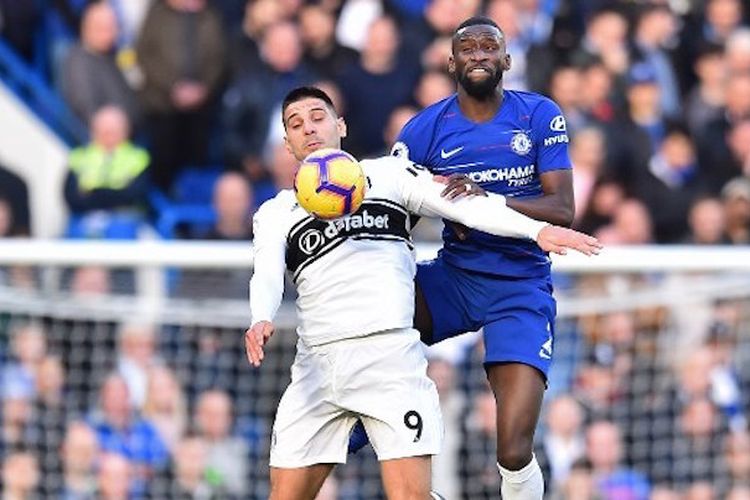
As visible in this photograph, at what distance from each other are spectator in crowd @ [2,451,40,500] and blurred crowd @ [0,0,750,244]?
1.68 meters

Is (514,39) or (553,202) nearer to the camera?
(553,202)

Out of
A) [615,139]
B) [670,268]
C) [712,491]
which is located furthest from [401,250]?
[615,139]

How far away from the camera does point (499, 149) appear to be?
8828mm

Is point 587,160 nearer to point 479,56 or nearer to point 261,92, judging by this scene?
point 261,92

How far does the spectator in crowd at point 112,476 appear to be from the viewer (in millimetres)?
12125

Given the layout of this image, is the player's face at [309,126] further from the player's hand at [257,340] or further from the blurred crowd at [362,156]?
the blurred crowd at [362,156]

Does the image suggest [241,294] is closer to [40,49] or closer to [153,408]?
[153,408]

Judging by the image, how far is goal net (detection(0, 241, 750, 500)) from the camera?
12.0 m

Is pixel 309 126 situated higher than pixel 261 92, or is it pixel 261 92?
pixel 261 92

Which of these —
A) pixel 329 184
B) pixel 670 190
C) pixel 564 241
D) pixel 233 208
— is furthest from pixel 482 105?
pixel 670 190

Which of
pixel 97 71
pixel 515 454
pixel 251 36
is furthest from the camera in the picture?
pixel 251 36

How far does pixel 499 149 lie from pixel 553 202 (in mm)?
321

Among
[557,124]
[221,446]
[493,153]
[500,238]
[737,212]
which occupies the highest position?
[737,212]

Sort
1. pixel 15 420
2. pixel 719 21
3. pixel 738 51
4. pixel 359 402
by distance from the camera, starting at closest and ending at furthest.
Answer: pixel 359 402 < pixel 15 420 < pixel 738 51 < pixel 719 21
